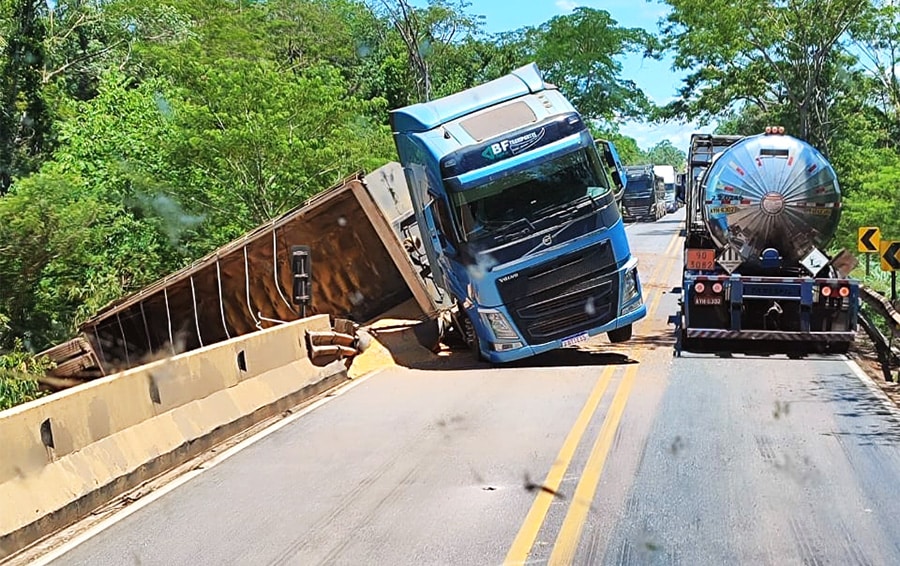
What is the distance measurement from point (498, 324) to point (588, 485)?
6.26 metres

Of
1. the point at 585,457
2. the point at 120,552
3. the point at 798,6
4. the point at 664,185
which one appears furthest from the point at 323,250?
the point at 664,185

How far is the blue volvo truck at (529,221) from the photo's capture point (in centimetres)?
1326

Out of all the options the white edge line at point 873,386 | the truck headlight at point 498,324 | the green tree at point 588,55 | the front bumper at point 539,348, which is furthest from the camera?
the green tree at point 588,55

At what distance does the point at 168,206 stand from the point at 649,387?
19.5 metres

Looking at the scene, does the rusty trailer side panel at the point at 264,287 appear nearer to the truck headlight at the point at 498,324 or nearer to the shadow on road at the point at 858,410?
the truck headlight at the point at 498,324

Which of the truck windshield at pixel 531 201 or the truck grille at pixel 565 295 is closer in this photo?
the truck windshield at pixel 531 201

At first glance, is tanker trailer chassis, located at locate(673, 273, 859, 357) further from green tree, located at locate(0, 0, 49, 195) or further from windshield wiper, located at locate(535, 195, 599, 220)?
green tree, located at locate(0, 0, 49, 195)

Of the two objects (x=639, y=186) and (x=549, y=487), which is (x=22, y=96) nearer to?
(x=549, y=487)

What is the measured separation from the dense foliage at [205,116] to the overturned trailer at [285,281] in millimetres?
5394

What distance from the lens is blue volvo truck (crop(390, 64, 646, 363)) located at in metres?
13.3

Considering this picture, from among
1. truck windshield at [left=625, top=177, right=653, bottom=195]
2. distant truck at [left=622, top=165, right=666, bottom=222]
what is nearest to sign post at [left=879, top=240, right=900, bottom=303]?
distant truck at [left=622, top=165, right=666, bottom=222]

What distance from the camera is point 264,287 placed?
60.4ft

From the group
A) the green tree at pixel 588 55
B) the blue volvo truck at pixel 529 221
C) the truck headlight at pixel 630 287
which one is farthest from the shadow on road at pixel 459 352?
the green tree at pixel 588 55

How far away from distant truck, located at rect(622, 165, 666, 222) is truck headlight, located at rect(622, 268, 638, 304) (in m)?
39.5
